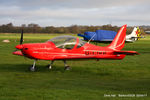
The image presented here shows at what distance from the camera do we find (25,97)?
7520mm

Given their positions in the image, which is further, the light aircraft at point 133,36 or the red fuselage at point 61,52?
the light aircraft at point 133,36

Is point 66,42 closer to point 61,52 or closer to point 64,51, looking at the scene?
point 64,51

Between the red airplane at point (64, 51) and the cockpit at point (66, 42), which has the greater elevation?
the cockpit at point (66, 42)

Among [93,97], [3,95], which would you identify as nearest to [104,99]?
[93,97]

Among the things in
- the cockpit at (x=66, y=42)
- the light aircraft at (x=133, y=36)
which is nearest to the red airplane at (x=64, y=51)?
the cockpit at (x=66, y=42)

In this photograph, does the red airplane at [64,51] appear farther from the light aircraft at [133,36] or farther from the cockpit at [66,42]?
the light aircraft at [133,36]

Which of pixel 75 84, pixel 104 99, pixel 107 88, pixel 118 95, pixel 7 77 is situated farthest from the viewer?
pixel 7 77

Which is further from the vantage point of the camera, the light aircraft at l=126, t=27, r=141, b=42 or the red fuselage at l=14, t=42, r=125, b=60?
the light aircraft at l=126, t=27, r=141, b=42

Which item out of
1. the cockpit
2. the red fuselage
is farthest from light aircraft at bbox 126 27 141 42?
the cockpit

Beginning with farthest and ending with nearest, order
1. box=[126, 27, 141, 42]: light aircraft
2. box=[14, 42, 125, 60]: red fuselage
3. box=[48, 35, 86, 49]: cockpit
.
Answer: box=[126, 27, 141, 42]: light aircraft, box=[48, 35, 86, 49]: cockpit, box=[14, 42, 125, 60]: red fuselage

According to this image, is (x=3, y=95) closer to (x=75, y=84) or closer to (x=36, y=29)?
(x=75, y=84)

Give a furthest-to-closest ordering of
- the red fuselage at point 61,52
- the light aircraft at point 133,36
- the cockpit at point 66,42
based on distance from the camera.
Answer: the light aircraft at point 133,36, the cockpit at point 66,42, the red fuselage at point 61,52

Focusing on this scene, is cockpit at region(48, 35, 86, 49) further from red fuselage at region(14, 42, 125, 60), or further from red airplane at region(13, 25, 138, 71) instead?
red fuselage at region(14, 42, 125, 60)

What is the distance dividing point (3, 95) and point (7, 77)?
3691 millimetres
